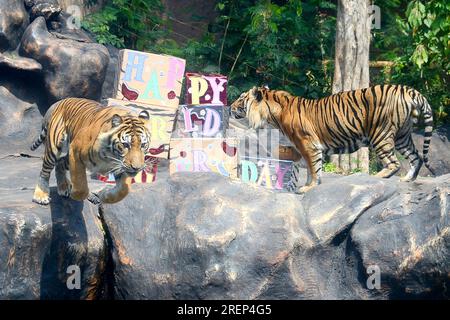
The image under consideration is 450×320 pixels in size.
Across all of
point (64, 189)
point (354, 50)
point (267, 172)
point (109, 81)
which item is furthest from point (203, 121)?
point (64, 189)

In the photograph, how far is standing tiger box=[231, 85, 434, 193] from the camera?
30.2 ft

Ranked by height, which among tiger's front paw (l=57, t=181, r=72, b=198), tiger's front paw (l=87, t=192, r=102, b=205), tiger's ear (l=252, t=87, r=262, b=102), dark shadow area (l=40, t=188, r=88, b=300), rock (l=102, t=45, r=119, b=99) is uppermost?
rock (l=102, t=45, r=119, b=99)

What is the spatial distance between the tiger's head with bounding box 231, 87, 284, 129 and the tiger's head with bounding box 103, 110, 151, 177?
118 inches

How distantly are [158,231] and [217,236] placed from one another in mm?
584

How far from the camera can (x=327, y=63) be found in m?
13.6

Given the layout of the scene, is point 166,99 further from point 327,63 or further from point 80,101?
point 327,63

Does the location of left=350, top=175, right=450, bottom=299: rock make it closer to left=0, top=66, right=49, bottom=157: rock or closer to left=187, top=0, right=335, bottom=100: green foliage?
left=0, top=66, right=49, bottom=157: rock

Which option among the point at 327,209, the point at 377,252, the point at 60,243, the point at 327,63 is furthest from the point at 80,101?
the point at 327,63

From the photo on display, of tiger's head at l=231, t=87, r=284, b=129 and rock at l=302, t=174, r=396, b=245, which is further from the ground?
tiger's head at l=231, t=87, r=284, b=129

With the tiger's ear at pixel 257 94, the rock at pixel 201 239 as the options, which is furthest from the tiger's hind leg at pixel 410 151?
the rock at pixel 201 239

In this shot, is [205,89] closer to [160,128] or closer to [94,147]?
[160,128]

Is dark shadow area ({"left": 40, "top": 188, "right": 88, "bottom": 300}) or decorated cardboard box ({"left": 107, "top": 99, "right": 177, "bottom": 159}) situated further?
decorated cardboard box ({"left": 107, "top": 99, "right": 177, "bottom": 159})

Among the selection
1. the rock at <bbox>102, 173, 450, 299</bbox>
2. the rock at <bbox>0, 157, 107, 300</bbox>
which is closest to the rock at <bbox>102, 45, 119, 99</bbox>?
the rock at <bbox>0, 157, 107, 300</bbox>

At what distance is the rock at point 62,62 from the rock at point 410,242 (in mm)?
5179
